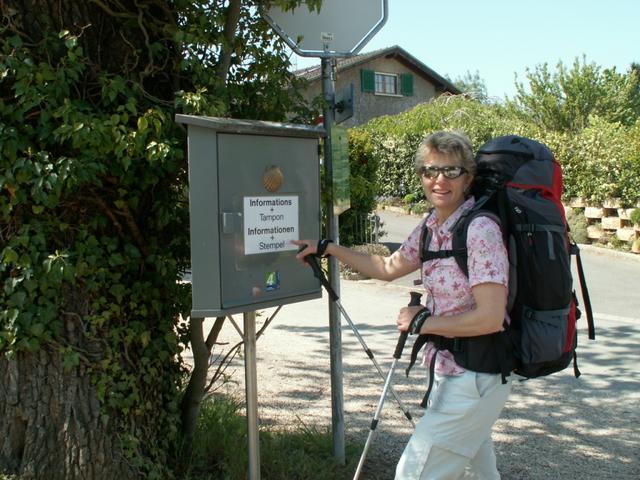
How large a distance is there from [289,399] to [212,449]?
1.62 m

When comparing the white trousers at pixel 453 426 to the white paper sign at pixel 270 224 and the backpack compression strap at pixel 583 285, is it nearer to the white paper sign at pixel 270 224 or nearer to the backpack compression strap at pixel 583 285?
the backpack compression strap at pixel 583 285

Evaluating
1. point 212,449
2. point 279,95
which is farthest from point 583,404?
point 279,95

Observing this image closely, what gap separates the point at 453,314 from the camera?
2838mm

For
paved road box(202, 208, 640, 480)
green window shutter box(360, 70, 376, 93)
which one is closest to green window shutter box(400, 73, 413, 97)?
green window shutter box(360, 70, 376, 93)

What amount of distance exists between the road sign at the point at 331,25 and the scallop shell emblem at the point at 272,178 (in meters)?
0.87

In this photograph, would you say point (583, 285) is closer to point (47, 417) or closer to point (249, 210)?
point (249, 210)

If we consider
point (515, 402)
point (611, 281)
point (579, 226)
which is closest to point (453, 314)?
point (515, 402)

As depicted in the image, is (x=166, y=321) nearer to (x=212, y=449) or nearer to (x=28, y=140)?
(x=212, y=449)

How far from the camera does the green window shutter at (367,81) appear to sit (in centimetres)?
3447

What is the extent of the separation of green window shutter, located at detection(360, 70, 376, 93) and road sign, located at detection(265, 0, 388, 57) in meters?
31.0

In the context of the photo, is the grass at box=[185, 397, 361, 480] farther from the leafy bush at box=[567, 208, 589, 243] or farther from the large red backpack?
the leafy bush at box=[567, 208, 589, 243]

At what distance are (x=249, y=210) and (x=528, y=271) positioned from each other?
1.11m

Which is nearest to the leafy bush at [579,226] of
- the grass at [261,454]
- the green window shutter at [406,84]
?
the grass at [261,454]

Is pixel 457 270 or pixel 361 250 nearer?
pixel 457 270
